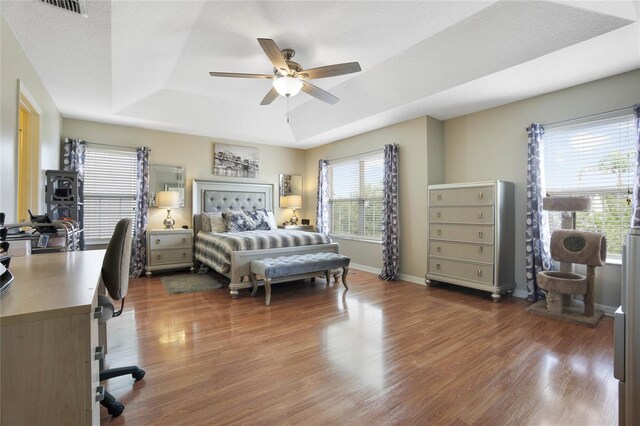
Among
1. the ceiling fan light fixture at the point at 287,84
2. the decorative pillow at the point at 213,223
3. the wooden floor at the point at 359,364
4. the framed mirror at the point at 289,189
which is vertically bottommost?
the wooden floor at the point at 359,364

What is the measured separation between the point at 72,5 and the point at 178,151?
127 inches

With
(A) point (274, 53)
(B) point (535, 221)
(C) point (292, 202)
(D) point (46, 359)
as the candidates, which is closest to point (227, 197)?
(C) point (292, 202)

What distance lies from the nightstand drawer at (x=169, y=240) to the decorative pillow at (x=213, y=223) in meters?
0.33

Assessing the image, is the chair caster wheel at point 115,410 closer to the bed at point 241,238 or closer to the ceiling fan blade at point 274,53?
the bed at point 241,238

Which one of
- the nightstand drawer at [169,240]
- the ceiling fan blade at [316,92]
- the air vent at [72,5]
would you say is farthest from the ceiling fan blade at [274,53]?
the nightstand drawer at [169,240]

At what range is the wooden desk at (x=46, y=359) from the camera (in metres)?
0.81

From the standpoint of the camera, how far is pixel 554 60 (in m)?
2.75

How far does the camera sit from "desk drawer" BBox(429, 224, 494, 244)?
141 inches

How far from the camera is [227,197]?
5.64 m

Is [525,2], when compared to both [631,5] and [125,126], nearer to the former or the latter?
[631,5]

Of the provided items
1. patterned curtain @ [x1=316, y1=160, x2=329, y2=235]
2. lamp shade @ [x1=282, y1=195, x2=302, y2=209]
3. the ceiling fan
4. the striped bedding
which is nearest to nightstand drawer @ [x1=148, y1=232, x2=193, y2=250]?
the striped bedding

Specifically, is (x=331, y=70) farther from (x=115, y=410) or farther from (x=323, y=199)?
(x=323, y=199)

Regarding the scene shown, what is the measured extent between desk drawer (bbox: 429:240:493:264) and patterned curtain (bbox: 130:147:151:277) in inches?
173

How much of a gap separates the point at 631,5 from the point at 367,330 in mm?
3145
